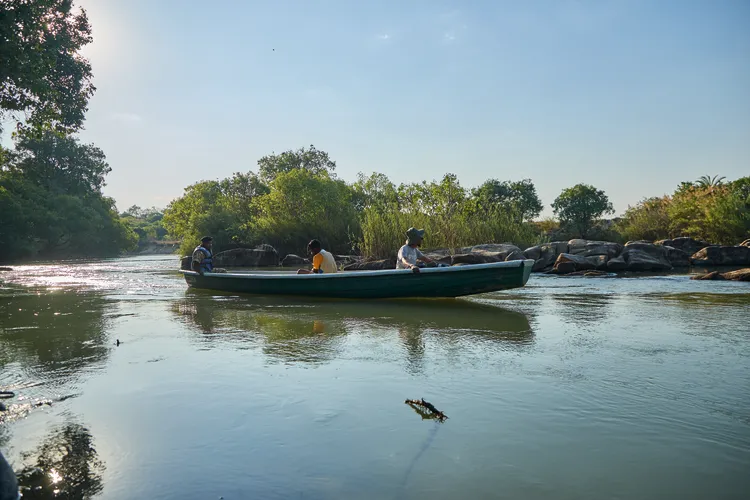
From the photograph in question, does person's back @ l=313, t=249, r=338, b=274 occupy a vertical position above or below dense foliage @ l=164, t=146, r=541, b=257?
below

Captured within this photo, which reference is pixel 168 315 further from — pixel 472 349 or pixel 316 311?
pixel 472 349

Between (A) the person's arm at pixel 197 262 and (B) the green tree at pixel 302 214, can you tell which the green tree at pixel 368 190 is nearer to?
(B) the green tree at pixel 302 214

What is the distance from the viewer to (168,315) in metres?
8.82

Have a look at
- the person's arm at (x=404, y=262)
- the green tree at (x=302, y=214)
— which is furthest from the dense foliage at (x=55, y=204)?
the person's arm at (x=404, y=262)

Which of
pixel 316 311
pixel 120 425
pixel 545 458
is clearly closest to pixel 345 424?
pixel 545 458

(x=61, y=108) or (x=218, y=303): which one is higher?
(x=61, y=108)

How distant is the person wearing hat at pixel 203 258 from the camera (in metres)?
12.8

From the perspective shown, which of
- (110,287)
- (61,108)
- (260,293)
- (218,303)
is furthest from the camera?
(61,108)

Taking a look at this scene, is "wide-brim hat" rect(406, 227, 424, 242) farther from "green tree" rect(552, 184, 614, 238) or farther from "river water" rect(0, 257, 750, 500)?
"green tree" rect(552, 184, 614, 238)

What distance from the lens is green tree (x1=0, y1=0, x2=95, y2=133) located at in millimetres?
12938

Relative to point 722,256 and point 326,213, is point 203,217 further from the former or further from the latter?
point 722,256

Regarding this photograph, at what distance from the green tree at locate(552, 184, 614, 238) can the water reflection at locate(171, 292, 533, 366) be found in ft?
89.7

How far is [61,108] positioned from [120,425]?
18.0 metres

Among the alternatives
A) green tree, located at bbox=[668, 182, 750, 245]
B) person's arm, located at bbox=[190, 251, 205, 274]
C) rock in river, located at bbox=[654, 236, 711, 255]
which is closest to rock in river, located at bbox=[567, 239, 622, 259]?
rock in river, located at bbox=[654, 236, 711, 255]
